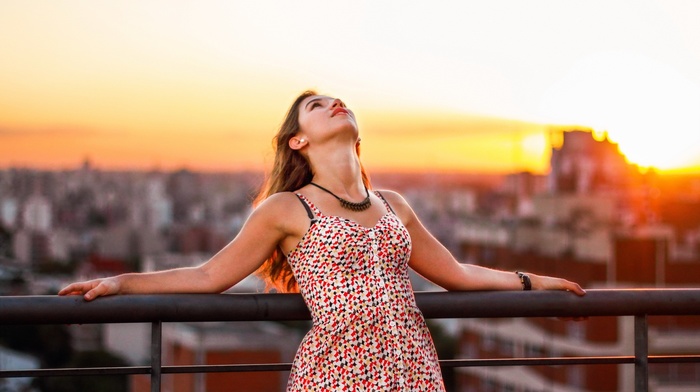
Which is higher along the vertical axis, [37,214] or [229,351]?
[37,214]

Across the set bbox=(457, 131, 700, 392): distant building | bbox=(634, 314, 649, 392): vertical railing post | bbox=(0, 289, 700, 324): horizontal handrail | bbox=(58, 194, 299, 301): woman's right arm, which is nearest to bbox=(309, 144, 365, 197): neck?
bbox=(58, 194, 299, 301): woman's right arm

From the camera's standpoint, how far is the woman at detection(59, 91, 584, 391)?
2.24 meters

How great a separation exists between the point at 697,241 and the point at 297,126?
47624mm

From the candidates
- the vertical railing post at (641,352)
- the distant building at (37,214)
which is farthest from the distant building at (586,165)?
the vertical railing post at (641,352)

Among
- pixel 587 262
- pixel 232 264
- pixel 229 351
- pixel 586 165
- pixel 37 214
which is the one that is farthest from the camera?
pixel 37 214

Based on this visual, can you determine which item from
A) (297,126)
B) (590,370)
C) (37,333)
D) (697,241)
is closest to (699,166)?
(697,241)

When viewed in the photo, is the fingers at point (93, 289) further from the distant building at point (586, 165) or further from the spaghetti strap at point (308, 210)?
the distant building at point (586, 165)

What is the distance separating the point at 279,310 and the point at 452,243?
6110 centimetres

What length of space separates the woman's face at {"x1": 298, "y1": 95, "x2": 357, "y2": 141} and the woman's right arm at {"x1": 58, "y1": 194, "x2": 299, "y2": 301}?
0.61 feet

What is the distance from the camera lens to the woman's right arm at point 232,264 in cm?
222

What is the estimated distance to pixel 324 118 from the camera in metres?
2.46

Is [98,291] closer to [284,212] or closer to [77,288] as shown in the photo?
[77,288]

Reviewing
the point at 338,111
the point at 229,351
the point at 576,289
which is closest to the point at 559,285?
the point at 576,289

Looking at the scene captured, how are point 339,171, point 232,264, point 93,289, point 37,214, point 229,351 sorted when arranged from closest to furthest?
point 93,289
point 232,264
point 339,171
point 229,351
point 37,214
